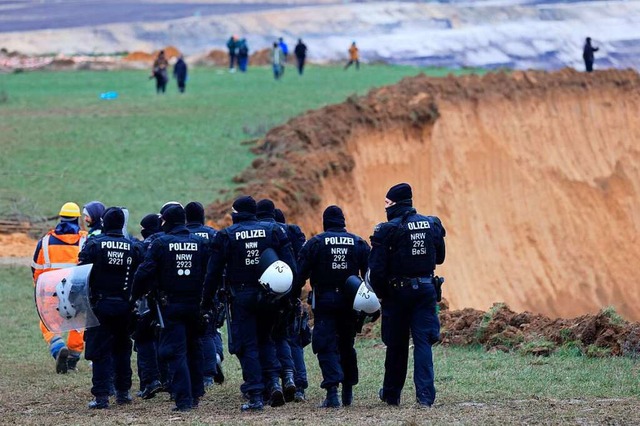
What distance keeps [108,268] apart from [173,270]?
963 mm

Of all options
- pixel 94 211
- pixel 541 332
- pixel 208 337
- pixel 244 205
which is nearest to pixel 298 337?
pixel 208 337

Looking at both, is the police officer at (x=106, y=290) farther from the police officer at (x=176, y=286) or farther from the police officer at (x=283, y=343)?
the police officer at (x=283, y=343)

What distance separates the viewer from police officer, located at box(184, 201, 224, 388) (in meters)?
13.8

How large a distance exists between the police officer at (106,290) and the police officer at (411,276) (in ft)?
9.07

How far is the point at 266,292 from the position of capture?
43.1 ft

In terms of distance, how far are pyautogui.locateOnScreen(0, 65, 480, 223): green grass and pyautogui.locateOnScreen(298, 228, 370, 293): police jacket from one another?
48.4 feet

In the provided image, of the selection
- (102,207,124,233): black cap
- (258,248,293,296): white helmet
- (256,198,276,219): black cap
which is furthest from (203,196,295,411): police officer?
(102,207,124,233): black cap

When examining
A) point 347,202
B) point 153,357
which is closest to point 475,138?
point 347,202

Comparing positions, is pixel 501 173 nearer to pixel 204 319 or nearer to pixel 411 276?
pixel 411 276

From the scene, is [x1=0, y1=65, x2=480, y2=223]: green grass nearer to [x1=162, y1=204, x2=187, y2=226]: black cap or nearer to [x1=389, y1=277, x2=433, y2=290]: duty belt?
[x1=162, y1=204, x2=187, y2=226]: black cap

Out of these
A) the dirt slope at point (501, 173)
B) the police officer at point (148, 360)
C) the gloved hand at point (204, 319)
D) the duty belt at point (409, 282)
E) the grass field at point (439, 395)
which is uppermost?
the dirt slope at point (501, 173)

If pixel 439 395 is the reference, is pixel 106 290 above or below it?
above

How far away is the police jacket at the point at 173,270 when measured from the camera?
1320 cm

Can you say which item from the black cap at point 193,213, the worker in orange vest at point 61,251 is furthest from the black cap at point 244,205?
the worker in orange vest at point 61,251
